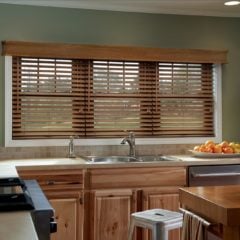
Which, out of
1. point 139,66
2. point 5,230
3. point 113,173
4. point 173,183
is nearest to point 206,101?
point 139,66

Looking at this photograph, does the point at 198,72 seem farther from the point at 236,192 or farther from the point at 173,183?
the point at 236,192

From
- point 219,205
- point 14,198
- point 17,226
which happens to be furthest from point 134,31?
point 17,226

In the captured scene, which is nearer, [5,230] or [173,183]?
[5,230]

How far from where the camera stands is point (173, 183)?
3713 millimetres

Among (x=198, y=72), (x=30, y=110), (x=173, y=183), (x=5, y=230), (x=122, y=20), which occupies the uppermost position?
(x=122, y=20)

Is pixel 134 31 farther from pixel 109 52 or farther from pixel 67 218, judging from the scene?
pixel 67 218

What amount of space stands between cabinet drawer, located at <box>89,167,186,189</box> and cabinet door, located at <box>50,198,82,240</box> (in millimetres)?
229

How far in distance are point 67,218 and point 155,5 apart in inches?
85.2

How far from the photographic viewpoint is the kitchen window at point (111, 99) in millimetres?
4004

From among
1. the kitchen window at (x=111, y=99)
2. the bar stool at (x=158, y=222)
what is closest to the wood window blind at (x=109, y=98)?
the kitchen window at (x=111, y=99)

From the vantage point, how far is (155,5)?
4098 millimetres

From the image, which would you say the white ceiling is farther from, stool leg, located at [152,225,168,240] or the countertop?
stool leg, located at [152,225,168,240]

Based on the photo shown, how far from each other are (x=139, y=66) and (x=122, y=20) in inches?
19.2

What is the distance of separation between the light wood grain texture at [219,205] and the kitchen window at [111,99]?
1884mm
